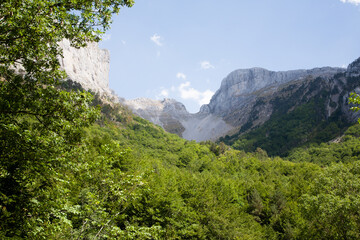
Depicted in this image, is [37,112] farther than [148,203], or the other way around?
[148,203]

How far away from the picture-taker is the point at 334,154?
12412 cm

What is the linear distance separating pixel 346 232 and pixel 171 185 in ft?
72.7

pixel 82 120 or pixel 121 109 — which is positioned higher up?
pixel 121 109

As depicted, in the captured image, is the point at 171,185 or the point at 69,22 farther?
the point at 171,185

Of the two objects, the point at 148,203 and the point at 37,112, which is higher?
the point at 37,112

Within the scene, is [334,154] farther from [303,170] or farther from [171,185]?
[171,185]

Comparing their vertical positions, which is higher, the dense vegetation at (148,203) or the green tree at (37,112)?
the green tree at (37,112)

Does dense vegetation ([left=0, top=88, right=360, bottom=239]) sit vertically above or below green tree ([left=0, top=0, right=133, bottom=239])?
below

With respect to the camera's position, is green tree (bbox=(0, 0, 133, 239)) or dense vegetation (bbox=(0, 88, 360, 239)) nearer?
green tree (bbox=(0, 0, 133, 239))

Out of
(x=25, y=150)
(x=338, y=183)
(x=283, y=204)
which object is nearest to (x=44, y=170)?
(x=25, y=150)

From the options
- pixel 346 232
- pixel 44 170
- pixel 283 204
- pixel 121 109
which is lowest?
pixel 283 204

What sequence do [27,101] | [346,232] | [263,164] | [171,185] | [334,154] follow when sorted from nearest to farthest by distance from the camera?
[27,101]
[346,232]
[171,185]
[263,164]
[334,154]

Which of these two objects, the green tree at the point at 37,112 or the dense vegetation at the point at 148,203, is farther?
the dense vegetation at the point at 148,203

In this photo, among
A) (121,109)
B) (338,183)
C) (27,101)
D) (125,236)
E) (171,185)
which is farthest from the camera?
(121,109)
